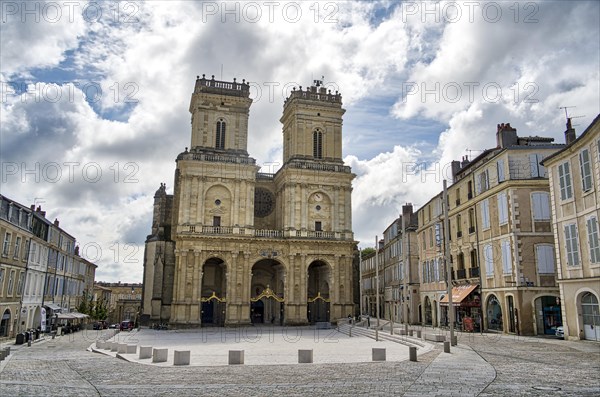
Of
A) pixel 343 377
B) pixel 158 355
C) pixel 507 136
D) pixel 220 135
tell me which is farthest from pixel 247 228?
pixel 343 377

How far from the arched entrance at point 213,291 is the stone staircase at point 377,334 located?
1148cm

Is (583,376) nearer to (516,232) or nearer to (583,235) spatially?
(583,235)

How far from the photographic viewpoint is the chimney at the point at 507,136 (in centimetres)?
3331

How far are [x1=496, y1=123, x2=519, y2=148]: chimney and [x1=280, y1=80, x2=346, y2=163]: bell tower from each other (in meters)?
21.1

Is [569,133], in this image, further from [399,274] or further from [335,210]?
[335,210]

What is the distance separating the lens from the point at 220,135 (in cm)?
5106

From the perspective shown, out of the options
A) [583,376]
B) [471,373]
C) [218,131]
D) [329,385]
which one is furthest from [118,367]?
[218,131]

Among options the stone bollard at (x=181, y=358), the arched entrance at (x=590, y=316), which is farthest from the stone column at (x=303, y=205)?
the stone bollard at (x=181, y=358)

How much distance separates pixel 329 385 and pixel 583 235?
15872 mm

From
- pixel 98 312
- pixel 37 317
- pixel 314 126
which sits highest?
pixel 314 126

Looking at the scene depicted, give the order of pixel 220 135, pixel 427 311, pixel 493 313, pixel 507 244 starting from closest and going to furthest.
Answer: pixel 507 244
pixel 493 313
pixel 427 311
pixel 220 135

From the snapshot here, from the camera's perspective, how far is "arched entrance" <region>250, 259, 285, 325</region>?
4978cm

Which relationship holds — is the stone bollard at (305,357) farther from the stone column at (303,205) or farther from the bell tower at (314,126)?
the bell tower at (314,126)

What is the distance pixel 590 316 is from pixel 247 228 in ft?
101
